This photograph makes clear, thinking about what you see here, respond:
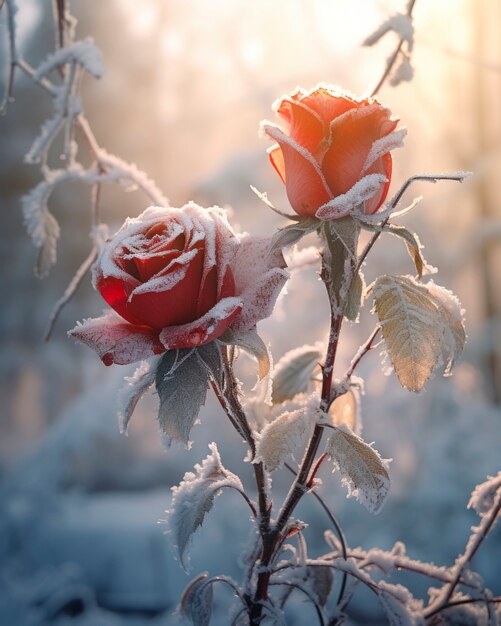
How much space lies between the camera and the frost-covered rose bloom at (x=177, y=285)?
281mm

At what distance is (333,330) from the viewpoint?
1.05 ft

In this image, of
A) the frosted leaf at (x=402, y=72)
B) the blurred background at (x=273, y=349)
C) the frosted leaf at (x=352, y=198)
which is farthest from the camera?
the blurred background at (x=273, y=349)

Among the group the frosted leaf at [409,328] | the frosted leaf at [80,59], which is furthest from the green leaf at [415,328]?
the frosted leaf at [80,59]

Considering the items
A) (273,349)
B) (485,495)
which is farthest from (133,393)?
(273,349)

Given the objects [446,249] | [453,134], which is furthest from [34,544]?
[453,134]

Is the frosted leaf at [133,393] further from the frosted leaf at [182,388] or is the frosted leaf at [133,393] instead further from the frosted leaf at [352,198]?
the frosted leaf at [352,198]

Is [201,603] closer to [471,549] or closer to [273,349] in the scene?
[471,549]

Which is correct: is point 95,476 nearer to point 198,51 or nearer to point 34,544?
point 34,544

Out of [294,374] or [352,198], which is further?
[294,374]

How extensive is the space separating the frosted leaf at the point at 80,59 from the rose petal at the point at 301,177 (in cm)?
17

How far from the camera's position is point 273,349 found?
1978mm

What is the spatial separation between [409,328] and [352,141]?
10 cm

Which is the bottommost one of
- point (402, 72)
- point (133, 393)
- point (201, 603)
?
point (201, 603)

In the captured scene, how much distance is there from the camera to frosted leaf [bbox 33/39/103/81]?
42 cm
